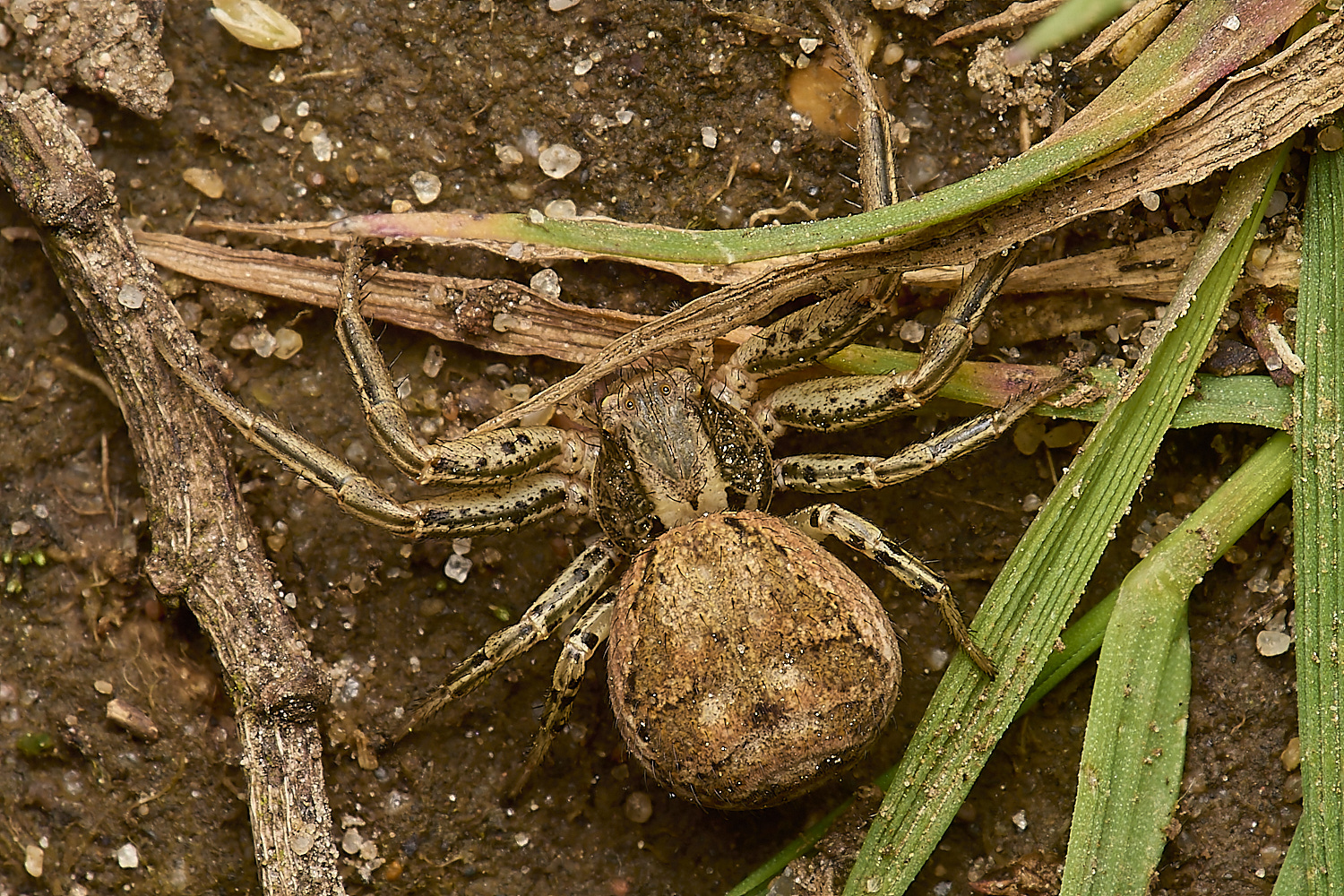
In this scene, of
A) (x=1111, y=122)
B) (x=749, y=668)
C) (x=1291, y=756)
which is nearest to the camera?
(x=749, y=668)

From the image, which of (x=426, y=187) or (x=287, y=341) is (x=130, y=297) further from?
(x=426, y=187)

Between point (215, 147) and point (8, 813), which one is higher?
point (215, 147)

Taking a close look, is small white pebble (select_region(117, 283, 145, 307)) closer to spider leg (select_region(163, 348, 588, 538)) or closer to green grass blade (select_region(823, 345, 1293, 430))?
spider leg (select_region(163, 348, 588, 538))

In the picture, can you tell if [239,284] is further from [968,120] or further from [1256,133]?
[1256,133]

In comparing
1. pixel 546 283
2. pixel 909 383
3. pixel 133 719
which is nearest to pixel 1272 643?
pixel 909 383

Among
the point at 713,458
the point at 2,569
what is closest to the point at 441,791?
the point at 713,458

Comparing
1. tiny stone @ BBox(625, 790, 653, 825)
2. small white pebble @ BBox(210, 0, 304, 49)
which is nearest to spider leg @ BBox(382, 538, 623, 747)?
tiny stone @ BBox(625, 790, 653, 825)
